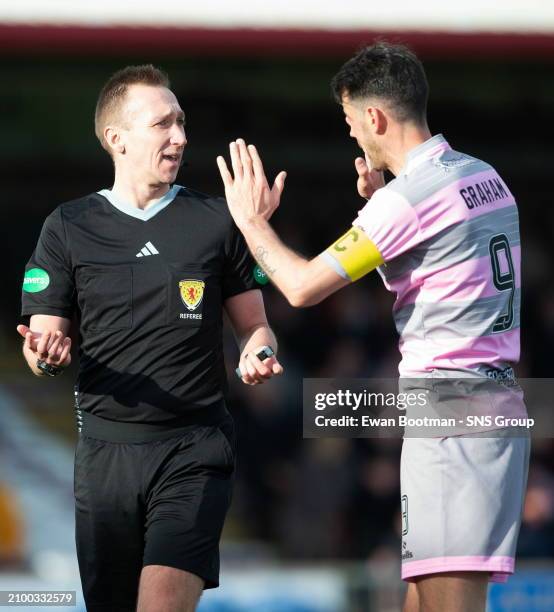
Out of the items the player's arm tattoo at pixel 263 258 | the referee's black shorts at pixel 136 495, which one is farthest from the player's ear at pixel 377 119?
the referee's black shorts at pixel 136 495

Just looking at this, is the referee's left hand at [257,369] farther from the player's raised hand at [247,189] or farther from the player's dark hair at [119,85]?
the player's dark hair at [119,85]

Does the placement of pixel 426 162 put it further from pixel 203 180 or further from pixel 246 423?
pixel 203 180

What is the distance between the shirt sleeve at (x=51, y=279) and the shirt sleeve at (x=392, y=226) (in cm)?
119

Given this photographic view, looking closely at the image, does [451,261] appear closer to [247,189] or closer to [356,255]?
[356,255]

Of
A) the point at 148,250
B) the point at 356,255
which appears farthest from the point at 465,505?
the point at 148,250

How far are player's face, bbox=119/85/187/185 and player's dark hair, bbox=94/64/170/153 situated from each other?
0.18 feet

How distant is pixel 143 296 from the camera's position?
482cm

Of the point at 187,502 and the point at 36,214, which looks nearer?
the point at 187,502

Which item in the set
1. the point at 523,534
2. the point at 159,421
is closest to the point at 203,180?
the point at 523,534

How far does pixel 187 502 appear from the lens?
15.2 feet

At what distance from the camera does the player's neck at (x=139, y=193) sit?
5008mm

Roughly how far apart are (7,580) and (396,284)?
5073 millimetres

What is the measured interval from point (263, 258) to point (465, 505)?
3.61 ft

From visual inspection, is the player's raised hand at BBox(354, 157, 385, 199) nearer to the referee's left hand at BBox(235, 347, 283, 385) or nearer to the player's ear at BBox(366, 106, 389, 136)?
the player's ear at BBox(366, 106, 389, 136)
